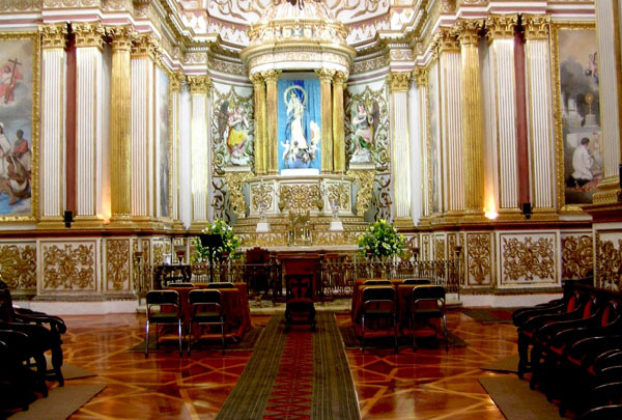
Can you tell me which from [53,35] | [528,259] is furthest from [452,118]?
[53,35]

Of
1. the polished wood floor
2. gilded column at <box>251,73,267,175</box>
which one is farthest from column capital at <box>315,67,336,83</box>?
the polished wood floor

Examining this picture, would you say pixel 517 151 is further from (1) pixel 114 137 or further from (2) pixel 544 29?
(1) pixel 114 137

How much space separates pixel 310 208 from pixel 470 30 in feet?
24.8

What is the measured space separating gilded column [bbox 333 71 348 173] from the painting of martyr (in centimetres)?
980

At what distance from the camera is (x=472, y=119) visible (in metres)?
16.3

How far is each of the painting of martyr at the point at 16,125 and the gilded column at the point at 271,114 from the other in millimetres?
8063

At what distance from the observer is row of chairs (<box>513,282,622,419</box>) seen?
505 cm

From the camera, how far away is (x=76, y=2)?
16.0m

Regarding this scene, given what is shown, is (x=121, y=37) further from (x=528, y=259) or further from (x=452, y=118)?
(x=528, y=259)

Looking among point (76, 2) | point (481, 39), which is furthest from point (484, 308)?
point (76, 2)

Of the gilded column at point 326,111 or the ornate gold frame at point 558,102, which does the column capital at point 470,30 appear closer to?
the ornate gold frame at point 558,102

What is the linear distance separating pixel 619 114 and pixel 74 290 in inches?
483

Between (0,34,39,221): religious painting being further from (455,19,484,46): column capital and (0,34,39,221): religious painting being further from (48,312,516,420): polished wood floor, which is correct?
(455,19,484,46): column capital

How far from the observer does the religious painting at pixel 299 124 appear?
22.4 meters
